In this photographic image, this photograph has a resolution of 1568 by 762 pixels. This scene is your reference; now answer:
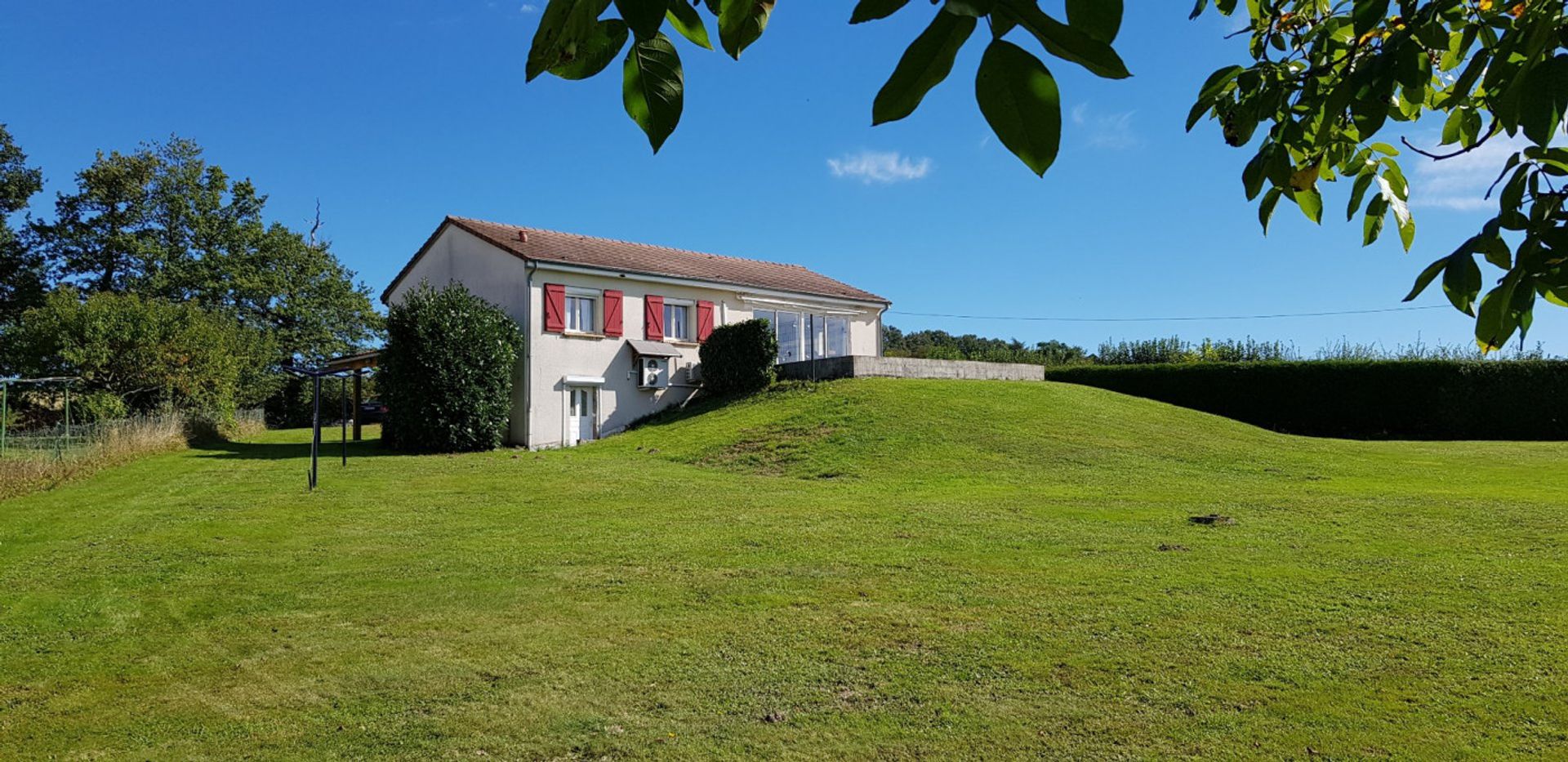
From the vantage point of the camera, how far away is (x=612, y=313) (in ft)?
75.8

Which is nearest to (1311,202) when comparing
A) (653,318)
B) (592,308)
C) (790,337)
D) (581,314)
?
(581,314)

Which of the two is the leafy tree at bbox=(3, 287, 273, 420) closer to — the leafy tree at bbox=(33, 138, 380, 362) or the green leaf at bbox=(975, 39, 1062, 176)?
the leafy tree at bbox=(33, 138, 380, 362)

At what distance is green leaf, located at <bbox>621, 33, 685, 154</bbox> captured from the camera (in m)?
1.22

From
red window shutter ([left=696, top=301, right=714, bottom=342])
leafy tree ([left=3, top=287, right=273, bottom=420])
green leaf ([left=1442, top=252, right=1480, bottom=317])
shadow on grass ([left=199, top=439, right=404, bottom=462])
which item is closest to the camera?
green leaf ([left=1442, top=252, right=1480, bottom=317])

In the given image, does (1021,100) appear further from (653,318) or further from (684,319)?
(684,319)

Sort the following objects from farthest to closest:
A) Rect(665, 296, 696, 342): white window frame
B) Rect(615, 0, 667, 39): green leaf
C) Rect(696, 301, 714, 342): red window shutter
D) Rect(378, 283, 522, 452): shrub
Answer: Rect(696, 301, 714, 342): red window shutter
Rect(665, 296, 696, 342): white window frame
Rect(378, 283, 522, 452): shrub
Rect(615, 0, 667, 39): green leaf

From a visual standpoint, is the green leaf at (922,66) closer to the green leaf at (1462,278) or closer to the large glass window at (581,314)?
the green leaf at (1462,278)

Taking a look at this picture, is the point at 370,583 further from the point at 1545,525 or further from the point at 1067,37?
the point at 1545,525

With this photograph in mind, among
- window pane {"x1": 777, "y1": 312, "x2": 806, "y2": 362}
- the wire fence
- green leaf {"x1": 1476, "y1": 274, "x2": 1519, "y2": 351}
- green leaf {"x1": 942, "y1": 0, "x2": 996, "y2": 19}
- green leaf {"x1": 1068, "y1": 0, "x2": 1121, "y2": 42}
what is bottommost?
the wire fence

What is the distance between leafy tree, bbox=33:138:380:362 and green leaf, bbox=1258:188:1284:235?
4268 cm

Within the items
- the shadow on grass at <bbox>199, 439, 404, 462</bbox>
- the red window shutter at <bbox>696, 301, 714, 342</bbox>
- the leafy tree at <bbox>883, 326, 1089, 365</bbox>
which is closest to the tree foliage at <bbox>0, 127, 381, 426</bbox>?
the shadow on grass at <bbox>199, 439, 404, 462</bbox>

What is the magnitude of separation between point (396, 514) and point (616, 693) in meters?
7.00

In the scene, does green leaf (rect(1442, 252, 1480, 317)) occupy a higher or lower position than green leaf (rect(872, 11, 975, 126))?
lower

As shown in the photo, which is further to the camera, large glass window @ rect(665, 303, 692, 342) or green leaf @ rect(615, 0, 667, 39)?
large glass window @ rect(665, 303, 692, 342)
